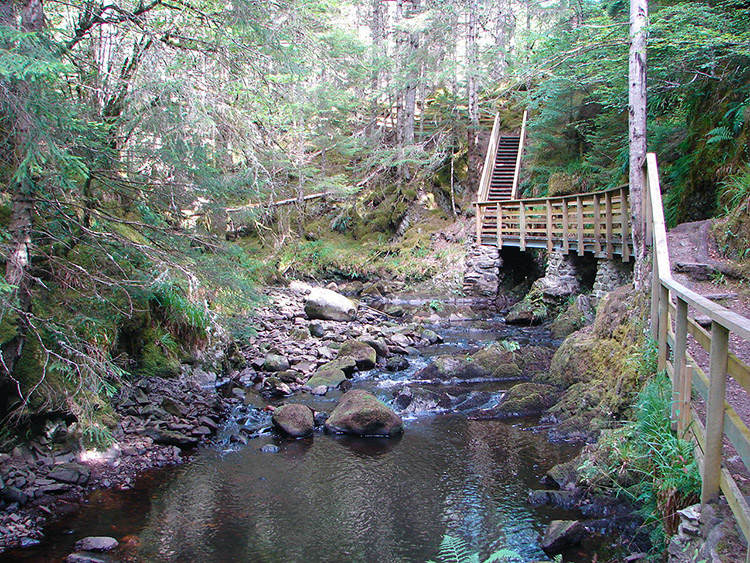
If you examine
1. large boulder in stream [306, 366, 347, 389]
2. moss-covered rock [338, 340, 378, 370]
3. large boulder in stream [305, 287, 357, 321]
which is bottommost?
large boulder in stream [306, 366, 347, 389]

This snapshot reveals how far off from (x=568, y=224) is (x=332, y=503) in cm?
1042

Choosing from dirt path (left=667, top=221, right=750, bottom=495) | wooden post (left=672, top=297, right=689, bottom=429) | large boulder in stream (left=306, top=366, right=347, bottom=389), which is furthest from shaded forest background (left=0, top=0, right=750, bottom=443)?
wooden post (left=672, top=297, right=689, bottom=429)

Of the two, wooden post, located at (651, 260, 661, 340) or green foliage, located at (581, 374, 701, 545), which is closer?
green foliage, located at (581, 374, 701, 545)

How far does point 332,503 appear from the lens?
5.58 m

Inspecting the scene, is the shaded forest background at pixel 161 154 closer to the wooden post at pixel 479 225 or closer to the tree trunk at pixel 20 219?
the tree trunk at pixel 20 219

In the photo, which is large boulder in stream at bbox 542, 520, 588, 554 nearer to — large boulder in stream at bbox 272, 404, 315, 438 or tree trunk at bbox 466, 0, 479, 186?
large boulder in stream at bbox 272, 404, 315, 438

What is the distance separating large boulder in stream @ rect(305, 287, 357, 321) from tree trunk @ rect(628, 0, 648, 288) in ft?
26.2

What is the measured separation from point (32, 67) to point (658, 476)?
5754mm

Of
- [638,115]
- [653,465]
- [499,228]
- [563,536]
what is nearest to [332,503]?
[563,536]

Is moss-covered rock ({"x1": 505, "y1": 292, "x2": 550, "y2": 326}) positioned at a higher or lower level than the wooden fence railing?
lower

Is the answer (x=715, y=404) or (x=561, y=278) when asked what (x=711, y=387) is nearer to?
(x=715, y=404)

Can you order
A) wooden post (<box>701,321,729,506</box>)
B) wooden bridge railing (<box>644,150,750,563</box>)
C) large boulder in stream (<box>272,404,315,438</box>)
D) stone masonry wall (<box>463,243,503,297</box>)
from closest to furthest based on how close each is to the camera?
wooden bridge railing (<box>644,150,750,563</box>) → wooden post (<box>701,321,729,506</box>) → large boulder in stream (<box>272,404,315,438</box>) → stone masonry wall (<box>463,243,503,297</box>)

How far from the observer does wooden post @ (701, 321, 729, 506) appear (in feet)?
8.77

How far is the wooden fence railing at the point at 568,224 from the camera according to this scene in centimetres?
1121
